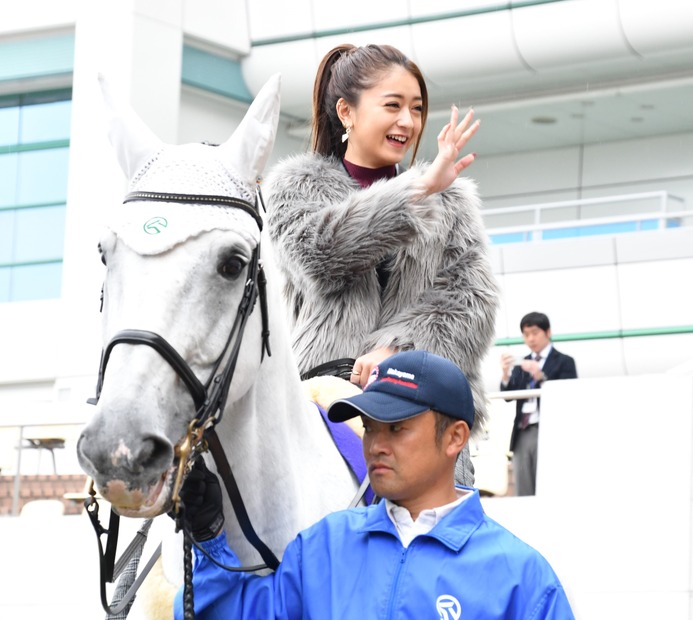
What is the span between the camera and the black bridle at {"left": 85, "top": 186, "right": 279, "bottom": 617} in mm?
2372

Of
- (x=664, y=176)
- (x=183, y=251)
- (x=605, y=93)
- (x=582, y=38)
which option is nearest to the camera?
(x=183, y=251)

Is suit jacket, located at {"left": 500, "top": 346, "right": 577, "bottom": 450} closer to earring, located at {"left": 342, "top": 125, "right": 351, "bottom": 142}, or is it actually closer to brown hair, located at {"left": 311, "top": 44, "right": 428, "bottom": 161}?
brown hair, located at {"left": 311, "top": 44, "right": 428, "bottom": 161}

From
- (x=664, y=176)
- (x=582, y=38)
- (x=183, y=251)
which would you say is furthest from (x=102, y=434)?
(x=664, y=176)

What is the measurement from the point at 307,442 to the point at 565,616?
0.87 metres

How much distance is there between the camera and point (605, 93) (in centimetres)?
1823

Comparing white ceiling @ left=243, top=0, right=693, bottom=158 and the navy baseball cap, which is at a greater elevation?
white ceiling @ left=243, top=0, right=693, bottom=158

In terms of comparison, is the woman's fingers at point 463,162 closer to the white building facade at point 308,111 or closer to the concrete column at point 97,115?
the white building facade at point 308,111

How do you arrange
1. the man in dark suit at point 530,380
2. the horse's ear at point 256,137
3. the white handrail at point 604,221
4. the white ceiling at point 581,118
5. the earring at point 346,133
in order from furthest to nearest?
the white ceiling at point 581,118
the white handrail at point 604,221
the man in dark suit at point 530,380
the earring at point 346,133
the horse's ear at point 256,137

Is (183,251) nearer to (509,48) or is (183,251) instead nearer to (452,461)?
(452,461)

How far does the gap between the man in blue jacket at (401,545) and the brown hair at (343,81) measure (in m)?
1.47

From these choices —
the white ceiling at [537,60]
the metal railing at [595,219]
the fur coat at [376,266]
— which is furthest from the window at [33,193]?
the fur coat at [376,266]

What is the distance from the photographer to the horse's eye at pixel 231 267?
2.55m

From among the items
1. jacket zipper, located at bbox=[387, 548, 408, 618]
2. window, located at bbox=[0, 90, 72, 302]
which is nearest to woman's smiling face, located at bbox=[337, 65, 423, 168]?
jacket zipper, located at bbox=[387, 548, 408, 618]

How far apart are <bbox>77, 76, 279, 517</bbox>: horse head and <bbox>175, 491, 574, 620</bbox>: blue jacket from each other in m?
0.30
